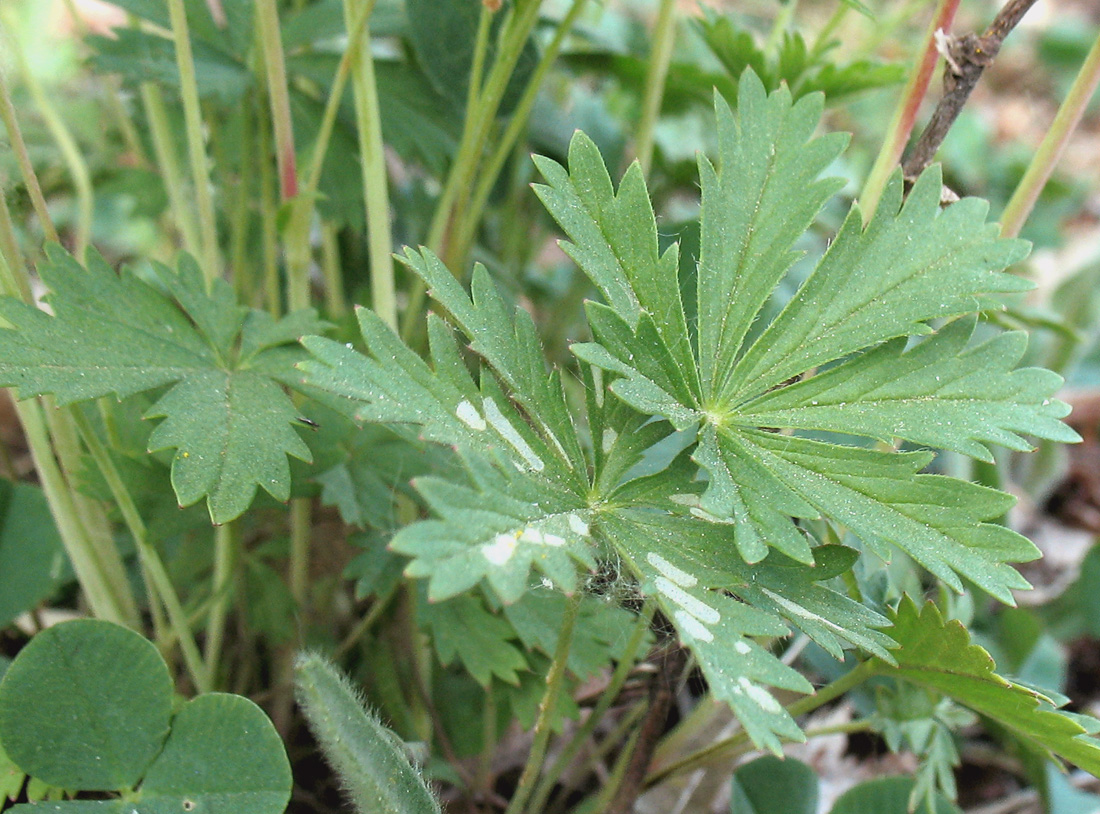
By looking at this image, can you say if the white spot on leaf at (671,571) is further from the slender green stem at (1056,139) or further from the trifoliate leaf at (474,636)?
the slender green stem at (1056,139)

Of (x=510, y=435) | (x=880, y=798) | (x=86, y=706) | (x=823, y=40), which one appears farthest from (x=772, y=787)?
(x=823, y=40)

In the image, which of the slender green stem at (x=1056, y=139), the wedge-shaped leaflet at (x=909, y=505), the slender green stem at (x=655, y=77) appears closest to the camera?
the wedge-shaped leaflet at (x=909, y=505)

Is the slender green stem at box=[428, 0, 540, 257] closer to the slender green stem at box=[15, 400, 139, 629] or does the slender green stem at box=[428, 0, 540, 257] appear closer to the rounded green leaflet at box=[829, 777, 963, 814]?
the slender green stem at box=[15, 400, 139, 629]

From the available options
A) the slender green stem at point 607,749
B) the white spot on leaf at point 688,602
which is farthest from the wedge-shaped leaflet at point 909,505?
the slender green stem at point 607,749

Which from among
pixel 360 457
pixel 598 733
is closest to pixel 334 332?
pixel 360 457

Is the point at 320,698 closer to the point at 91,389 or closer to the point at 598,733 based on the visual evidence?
the point at 91,389

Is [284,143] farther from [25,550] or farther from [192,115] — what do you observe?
[25,550]
